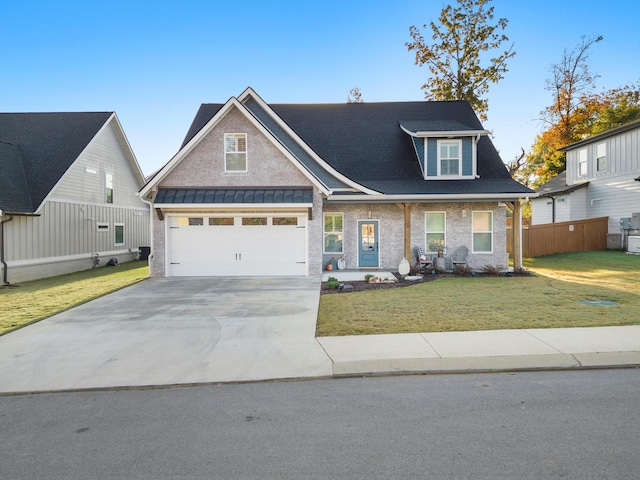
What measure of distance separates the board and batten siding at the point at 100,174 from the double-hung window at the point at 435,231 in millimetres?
14117

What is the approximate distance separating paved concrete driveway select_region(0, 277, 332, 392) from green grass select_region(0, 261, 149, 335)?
540 mm

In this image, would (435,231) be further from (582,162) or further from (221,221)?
(582,162)

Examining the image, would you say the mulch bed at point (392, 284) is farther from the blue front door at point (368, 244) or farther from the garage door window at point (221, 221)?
the garage door window at point (221, 221)

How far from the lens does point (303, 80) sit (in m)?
22.4

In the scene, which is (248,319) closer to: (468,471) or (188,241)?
(468,471)

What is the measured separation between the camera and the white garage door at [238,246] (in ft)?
50.7

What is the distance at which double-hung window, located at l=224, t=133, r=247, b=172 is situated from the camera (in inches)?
597

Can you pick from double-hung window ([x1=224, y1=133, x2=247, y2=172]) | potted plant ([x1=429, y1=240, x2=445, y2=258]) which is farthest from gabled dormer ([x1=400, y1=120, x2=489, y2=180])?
double-hung window ([x1=224, y1=133, x2=247, y2=172])

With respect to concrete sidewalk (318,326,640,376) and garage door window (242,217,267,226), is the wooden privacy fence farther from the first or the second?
concrete sidewalk (318,326,640,376)

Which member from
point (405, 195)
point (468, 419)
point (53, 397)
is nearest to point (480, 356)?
point (468, 419)

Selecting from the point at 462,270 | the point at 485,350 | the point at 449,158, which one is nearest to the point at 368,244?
the point at 462,270

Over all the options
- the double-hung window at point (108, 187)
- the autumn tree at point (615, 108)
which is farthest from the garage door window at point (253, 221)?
the autumn tree at point (615, 108)

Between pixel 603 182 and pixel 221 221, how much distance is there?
69.5 ft

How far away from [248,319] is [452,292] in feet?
19.3
